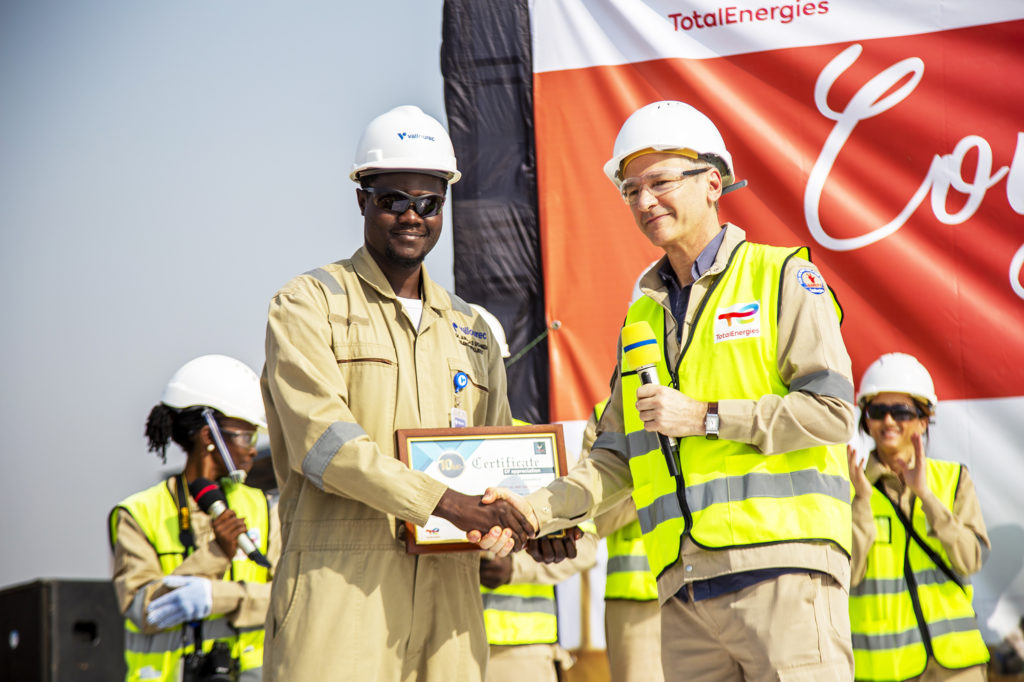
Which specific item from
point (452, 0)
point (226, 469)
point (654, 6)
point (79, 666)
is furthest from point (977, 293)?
point (79, 666)

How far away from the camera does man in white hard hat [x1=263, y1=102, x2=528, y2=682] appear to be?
3689mm

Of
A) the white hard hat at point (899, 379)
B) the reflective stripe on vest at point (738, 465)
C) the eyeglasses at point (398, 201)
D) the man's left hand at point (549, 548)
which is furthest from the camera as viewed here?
the white hard hat at point (899, 379)

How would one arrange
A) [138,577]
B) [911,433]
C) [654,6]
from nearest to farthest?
1. [138,577]
2. [911,433]
3. [654,6]

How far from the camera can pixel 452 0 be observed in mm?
6691

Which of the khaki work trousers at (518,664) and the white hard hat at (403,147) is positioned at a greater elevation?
the white hard hat at (403,147)

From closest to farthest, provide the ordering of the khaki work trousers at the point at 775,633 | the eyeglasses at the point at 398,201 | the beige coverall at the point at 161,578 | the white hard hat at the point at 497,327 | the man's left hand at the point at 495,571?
the khaki work trousers at the point at 775,633, the eyeglasses at the point at 398,201, the man's left hand at the point at 495,571, the beige coverall at the point at 161,578, the white hard hat at the point at 497,327

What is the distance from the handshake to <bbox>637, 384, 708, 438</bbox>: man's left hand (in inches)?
26.7

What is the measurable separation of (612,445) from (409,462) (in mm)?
800

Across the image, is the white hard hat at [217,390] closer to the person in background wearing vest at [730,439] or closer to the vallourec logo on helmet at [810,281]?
the person in background wearing vest at [730,439]

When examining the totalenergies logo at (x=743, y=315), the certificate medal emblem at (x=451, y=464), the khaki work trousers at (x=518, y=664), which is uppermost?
the totalenergies logo at (x=743, y=315)

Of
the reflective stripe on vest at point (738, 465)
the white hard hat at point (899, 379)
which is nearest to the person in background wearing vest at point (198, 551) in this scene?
the reflective stripe on vest at point (738, 465)

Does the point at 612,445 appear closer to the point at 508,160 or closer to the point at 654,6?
the point at 508,160

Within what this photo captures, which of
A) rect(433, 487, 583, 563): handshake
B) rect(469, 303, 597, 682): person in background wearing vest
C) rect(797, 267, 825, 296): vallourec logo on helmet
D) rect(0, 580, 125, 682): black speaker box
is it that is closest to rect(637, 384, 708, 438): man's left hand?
rect(797, 267, 825, 296): vallourec logo on helmet

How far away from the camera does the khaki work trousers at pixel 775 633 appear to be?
3268 mm
